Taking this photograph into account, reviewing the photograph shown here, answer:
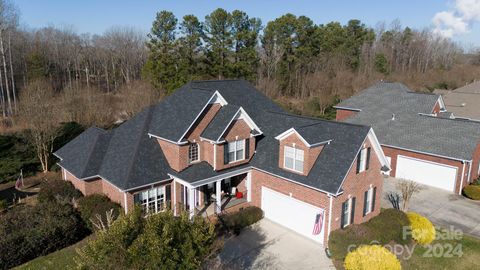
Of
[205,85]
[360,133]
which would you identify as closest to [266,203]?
[360,133]

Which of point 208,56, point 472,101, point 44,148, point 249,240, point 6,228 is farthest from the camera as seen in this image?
point 208,56

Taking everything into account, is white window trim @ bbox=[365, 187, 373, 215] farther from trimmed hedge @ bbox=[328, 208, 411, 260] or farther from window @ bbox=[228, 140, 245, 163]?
window @ bbox=[228, 140, 245, 163]

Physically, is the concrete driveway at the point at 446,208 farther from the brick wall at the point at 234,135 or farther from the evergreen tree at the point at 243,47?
the evergreen tree at the point at 243,47

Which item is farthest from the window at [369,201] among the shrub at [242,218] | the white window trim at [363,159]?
the shrub at [242,218]

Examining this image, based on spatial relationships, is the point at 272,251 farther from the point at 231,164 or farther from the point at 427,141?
the point at 427,141

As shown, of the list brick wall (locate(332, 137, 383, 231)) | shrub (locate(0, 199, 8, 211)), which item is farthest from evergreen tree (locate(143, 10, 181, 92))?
brick wall (locate(332, 137, 383, 231))

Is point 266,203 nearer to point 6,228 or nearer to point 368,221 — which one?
point 368,221
